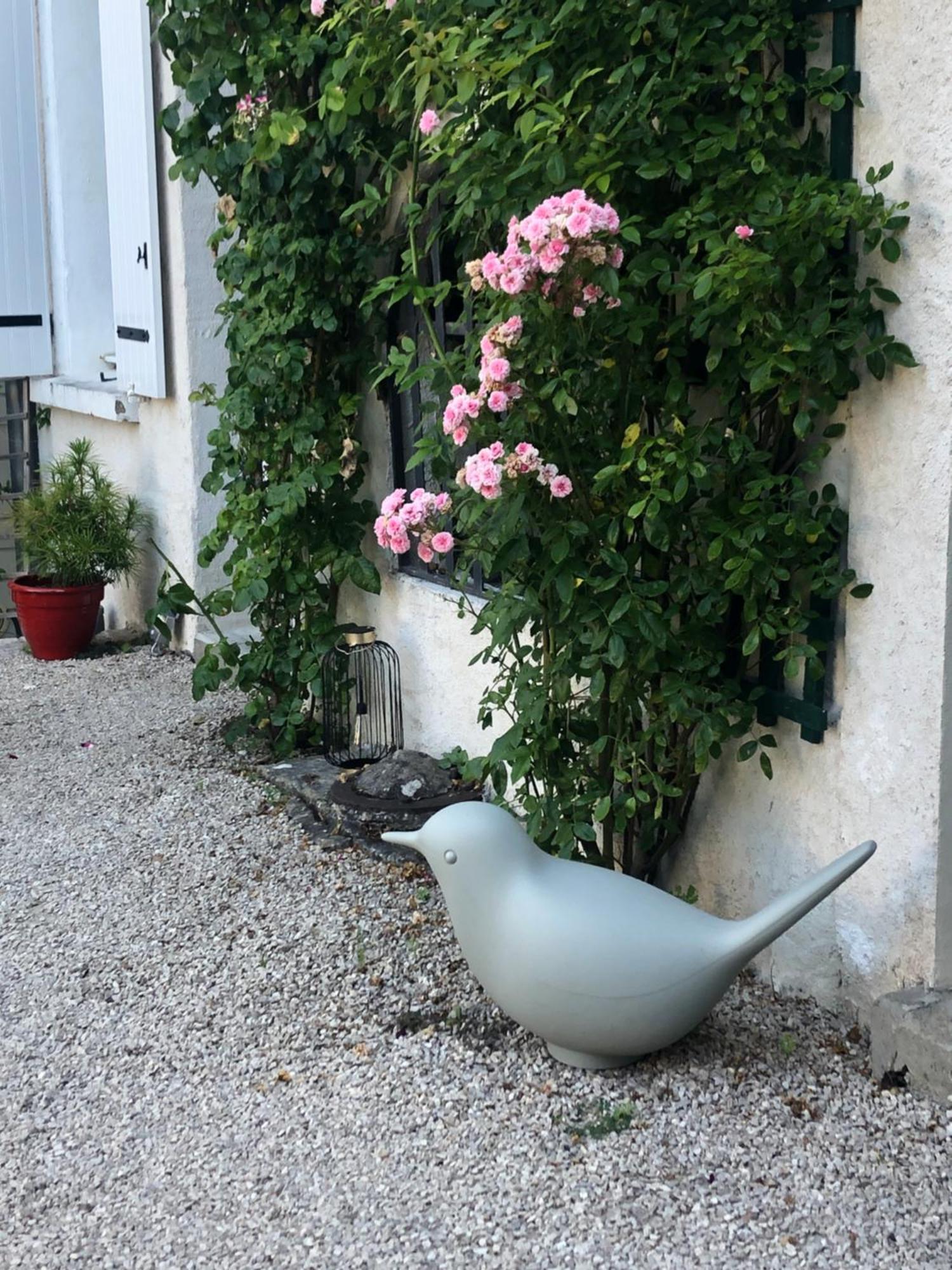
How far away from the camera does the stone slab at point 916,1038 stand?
2.71 metres

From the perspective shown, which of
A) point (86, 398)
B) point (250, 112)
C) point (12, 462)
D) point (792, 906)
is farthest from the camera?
point (12, 462)

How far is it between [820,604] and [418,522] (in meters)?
0.91

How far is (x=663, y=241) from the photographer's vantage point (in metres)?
3.09

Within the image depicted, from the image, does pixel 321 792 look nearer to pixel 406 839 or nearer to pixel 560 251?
pixel 406 839

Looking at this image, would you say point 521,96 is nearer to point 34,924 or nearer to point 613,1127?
point 613,1127

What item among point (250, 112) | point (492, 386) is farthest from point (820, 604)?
point (250, 112)

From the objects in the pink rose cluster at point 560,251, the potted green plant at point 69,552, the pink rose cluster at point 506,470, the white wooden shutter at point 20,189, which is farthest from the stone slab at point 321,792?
the white wooden shutter at point 20,189

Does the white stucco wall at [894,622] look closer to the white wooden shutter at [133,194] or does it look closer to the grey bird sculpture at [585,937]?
the grey bird sculpture at [585,937]

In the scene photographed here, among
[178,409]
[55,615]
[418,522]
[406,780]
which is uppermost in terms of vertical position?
[178,409]

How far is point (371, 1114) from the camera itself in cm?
284

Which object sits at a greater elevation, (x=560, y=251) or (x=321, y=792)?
(x=560, y=251)

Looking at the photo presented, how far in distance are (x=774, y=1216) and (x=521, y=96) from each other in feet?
7.32

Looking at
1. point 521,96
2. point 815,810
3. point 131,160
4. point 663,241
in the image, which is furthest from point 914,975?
point 131,160

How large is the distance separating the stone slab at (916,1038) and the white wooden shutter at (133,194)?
4565 millimetres
